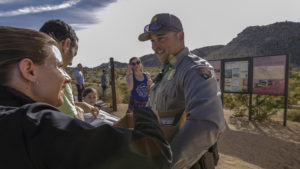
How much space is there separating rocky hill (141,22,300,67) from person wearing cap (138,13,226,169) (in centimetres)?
5824

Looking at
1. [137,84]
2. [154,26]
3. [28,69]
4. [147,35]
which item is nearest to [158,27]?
[154,26]

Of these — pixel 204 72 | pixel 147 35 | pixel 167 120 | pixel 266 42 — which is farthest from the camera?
pixel 266 42

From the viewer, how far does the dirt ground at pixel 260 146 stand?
3756 mm

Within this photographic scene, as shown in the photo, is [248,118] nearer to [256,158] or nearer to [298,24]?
[256,158]

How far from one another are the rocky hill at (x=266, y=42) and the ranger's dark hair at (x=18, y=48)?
59428mm

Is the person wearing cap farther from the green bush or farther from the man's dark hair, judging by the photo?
the green bush

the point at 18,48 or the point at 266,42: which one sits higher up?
the point at 266,42

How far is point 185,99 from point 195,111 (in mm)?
165

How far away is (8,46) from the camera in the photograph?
0.68 m

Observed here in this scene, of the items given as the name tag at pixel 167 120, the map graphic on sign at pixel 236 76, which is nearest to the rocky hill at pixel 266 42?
the map graphic on sign at pixel 236 76

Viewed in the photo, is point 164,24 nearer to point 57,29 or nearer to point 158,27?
point 158,27

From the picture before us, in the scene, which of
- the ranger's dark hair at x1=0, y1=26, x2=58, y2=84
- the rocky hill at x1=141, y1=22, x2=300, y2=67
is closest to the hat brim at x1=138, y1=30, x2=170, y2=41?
the ranger's dark hair at x1=0, y1=26, x2=58, y2=84

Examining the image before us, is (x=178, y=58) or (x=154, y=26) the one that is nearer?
(x=178, y=58)

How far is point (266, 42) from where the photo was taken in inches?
2520
